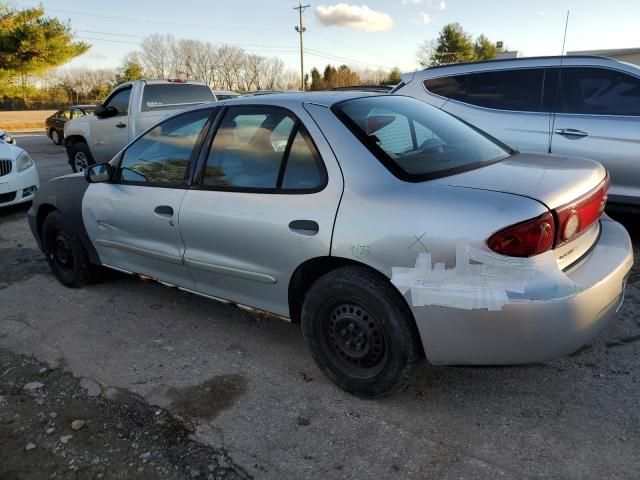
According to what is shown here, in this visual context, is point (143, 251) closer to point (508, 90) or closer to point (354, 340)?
point (354, 340)

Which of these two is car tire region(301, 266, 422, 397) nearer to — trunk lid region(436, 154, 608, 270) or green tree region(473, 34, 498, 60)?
trunk lid region(436, 154, 608, 270)

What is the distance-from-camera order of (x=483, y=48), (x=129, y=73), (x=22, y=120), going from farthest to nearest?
(x=483, y=48)
(x=129, y=73)
(x=22, y=120)

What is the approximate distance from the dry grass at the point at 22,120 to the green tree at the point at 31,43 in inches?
114

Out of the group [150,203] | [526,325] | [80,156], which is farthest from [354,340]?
[80,156]

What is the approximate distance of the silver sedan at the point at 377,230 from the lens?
212 centimetres

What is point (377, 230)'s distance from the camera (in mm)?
2336

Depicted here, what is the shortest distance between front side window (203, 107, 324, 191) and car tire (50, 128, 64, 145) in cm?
1881

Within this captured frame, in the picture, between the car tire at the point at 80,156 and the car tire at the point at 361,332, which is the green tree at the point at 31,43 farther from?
the car tire at the point at 361,332

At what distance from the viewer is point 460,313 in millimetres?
2174

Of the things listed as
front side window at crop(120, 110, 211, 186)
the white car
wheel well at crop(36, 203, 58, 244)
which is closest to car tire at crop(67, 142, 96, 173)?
the white car

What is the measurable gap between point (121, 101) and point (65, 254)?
18.0 feet

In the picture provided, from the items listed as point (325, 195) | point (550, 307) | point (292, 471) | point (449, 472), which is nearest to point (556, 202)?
point (550, 307)

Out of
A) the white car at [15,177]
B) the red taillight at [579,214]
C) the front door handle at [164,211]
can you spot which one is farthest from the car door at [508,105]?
the white car at [15,177]

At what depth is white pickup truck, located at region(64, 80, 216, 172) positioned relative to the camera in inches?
340
